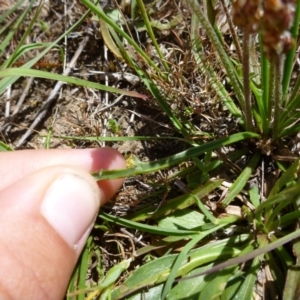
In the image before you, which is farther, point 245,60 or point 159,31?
point 159,31

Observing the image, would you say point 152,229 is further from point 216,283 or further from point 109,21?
point 109,21

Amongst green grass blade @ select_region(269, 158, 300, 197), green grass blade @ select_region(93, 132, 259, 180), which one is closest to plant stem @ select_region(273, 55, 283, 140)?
green grass blade @ select_region(93, 132, 259, 180)

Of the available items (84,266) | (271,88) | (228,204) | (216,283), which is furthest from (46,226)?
(271,88)

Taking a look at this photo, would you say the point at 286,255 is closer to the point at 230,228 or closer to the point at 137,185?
the point at 230,228

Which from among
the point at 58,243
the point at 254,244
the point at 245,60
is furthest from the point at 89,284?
the point at 245,60

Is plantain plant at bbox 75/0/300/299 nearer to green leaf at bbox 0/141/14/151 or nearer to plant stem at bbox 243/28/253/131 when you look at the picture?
plant stem at bbox 243/28/253/131

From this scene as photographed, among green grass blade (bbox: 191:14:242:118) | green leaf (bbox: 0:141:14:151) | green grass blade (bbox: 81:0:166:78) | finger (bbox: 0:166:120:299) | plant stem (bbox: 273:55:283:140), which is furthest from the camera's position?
green leaf (bbox: 0:141:14:151)

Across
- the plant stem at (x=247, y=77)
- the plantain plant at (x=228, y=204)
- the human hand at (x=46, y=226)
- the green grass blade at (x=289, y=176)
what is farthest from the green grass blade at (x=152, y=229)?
the plant stem at (x=247, y=77)
